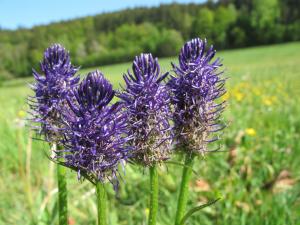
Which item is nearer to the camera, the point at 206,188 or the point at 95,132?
the point at 95,132

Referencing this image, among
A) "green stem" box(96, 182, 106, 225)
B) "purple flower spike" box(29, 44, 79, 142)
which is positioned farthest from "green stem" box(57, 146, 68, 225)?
"green stem" box(96, 182, 106, 225)

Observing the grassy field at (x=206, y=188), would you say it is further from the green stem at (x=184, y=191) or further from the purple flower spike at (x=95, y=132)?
the purple flower spike at (x=95, y=132)

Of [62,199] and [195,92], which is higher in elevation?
[195,92]

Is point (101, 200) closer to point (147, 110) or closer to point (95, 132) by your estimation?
point (95, 132)

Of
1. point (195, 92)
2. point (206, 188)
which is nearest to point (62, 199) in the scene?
point (195, 92)

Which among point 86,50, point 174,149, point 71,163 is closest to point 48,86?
point 71,163

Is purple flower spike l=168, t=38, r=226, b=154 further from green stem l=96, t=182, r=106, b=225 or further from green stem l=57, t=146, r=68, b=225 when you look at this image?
green stem l=57, t=146, r=68, b=225

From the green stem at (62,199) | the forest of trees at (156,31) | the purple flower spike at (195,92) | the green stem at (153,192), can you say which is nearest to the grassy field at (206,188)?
the green stem at (62,199)
